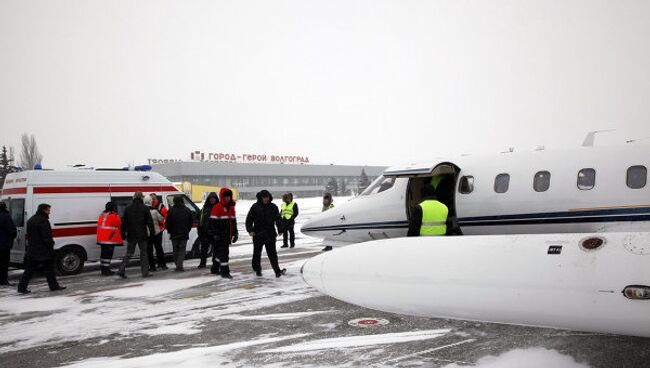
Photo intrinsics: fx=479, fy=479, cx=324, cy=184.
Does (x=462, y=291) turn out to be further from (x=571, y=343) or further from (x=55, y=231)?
(x=55, y=231)

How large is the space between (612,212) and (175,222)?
955 cm

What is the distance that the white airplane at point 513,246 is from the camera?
14.8 ft

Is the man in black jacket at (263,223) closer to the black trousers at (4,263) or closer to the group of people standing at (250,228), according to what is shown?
the group of people standing at (250,228)

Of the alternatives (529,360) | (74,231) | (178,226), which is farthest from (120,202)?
(529,360)

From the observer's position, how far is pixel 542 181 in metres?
8.65

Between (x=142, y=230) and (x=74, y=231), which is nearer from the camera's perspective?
(x=142, y=230)

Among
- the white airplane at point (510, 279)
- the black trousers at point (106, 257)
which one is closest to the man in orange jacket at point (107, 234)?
the black trousers at point (106, 257)

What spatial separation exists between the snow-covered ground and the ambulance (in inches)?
110

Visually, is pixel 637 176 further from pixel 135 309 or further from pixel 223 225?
pixel 135 309

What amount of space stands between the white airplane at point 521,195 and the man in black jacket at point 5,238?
284 inches

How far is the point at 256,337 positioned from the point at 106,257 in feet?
23.8

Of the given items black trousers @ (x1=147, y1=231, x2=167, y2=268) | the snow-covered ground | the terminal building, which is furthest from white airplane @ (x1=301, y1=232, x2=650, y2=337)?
the terminal building

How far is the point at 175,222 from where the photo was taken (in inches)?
478

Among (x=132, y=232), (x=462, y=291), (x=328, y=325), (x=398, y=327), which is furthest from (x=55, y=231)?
(x=462, y=291)
